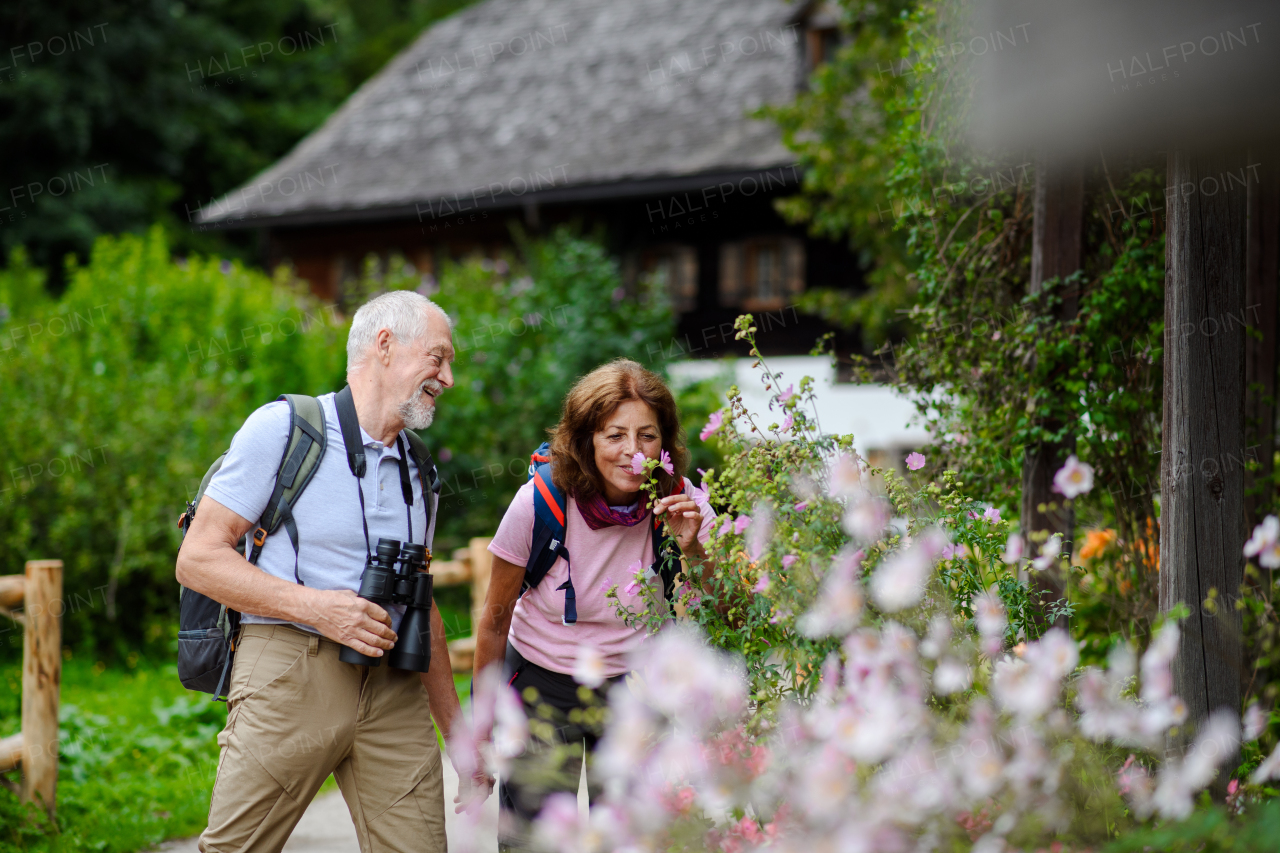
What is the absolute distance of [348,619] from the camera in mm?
2467

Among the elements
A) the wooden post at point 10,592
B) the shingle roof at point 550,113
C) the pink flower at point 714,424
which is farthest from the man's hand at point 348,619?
the shingle roof at point 550,113

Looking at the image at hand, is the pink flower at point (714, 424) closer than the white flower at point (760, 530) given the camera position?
No

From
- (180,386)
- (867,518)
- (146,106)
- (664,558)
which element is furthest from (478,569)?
(146,106)

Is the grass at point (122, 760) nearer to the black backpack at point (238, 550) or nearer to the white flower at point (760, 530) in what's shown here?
the black backpack at point (238, 550)

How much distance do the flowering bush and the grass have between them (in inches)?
109

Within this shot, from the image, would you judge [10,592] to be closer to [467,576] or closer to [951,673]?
[467,576]

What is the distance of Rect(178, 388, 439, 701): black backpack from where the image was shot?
2.52m

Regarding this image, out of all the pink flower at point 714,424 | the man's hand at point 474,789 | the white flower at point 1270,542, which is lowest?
the man's hand at point 474,789

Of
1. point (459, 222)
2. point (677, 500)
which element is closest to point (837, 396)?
point (459, 222)

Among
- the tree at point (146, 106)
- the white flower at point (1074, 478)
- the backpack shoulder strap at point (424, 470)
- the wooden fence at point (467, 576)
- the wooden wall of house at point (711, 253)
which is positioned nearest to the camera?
the white flower at point (1074, 478)

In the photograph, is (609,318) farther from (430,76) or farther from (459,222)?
(430,76)

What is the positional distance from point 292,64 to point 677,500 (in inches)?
1044

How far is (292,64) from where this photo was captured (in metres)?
26.3

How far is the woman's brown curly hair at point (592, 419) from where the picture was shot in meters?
2.76
